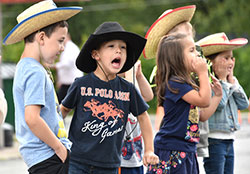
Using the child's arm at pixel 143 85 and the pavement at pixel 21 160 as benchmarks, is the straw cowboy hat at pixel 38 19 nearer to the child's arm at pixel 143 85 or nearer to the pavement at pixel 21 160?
the child's arm at pixel 143 85

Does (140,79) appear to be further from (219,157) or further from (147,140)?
(219,157)

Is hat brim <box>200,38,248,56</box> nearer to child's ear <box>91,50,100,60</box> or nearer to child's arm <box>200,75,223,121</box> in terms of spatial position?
child's arm <box>200,75,223,121</box>

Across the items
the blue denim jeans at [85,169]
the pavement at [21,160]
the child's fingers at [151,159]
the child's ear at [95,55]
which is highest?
the child's ear at [95,55]

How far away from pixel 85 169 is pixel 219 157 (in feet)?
5.11

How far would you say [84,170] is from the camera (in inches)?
158

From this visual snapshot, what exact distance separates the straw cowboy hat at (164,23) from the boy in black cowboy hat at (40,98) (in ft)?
4.36

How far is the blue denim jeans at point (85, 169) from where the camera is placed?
4.00 m

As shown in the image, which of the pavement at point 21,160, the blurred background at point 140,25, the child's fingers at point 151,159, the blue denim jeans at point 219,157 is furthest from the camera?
the blurred background at point 140,25

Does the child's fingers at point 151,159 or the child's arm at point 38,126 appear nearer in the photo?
the child's arm at point 38,126

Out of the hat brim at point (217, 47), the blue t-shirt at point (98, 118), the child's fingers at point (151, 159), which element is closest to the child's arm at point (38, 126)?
the blue t-shirt at point (98, 118)

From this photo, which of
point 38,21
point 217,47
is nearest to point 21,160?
point 217,47

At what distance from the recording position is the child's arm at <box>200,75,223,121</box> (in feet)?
16.1

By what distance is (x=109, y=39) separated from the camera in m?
4.07

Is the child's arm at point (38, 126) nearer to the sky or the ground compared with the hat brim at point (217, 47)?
nearer to the ground
